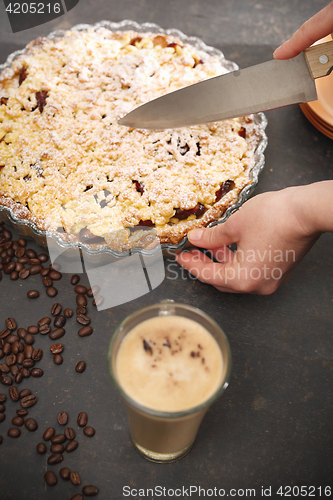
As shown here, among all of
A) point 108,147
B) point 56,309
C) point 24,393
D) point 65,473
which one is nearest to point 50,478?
point 65,473

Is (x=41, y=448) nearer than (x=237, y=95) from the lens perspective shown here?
Yes

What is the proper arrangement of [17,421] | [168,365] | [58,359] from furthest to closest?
[58,359] → [17,421] → [168,365]

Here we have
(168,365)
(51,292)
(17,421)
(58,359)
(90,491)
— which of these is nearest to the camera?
→ (168,365)

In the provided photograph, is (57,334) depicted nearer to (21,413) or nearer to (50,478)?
(21,413)

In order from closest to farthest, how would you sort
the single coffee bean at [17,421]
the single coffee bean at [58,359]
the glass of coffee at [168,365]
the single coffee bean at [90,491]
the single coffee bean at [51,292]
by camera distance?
the glass of coffee at [168,365]
the single coffee bean at [90,491]
the single coffee bean at [17,421]
the single coffee bean at [58,359]
the single coffee bean at [51,292]

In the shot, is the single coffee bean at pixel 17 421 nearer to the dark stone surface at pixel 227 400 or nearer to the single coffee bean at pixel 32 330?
the dark stone surface at pixel 227 400

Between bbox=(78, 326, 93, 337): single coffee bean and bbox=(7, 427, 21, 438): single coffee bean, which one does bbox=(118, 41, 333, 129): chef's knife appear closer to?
bbox=(78, 326, 93, 337): single coffee bean

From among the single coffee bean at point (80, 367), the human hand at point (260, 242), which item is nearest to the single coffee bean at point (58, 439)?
the single coffee bean at point (80, 367)

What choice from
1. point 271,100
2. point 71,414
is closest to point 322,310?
point 271,100
